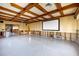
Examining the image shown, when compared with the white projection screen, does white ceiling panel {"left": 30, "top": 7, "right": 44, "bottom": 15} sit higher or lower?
higher

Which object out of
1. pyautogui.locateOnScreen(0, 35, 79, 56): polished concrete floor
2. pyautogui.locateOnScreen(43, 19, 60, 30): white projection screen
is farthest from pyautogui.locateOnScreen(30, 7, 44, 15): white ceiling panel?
pyautogui.locateOnScreen(0, 35, 79, 56): polished concrete floor

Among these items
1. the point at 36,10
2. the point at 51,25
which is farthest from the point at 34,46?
the point at 36,10

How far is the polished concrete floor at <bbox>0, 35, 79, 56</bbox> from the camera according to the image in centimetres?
175

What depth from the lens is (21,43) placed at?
6.70 feet

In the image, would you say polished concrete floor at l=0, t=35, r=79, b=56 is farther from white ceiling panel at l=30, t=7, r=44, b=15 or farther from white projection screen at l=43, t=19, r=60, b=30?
white ceiling panel at l=30, t=7, r=44, b=15

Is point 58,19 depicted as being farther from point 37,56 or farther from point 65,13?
point 37,56

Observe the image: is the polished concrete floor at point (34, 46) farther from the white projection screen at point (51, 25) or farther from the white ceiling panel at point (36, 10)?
the white ceiling panel at point (36, 10)

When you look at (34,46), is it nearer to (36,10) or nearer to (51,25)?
(51,25)

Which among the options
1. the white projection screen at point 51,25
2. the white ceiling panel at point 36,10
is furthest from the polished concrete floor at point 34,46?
the white ceiling panel at point 36,10

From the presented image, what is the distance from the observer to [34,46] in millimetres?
2152

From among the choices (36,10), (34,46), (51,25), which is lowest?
(34,46)

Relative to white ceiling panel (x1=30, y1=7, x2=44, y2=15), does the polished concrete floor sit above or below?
below

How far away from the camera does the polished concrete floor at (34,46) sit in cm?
175

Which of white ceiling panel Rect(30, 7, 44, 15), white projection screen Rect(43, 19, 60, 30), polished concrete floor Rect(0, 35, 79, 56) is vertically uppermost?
white ceiling panel Rect(30, 7, 44, 15)
